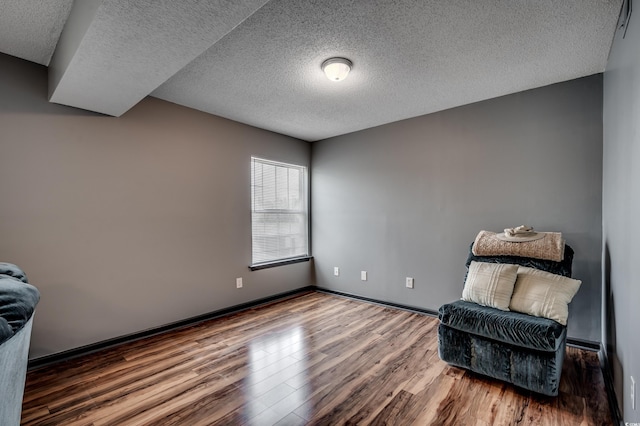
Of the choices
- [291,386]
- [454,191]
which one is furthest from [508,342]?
[454,191]

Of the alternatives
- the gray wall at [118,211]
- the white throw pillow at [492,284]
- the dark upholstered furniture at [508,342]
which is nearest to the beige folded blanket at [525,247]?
the dark upholstered furniture at [508,342]

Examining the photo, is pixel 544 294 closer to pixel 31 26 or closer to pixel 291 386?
pixel 291 386

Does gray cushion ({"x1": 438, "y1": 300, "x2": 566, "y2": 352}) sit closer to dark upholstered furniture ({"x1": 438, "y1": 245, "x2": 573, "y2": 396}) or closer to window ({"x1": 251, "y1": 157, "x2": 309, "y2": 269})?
dark upholstered furniture ({"x1": 438, "y1": 245, "x2": 573, "y2": 396})

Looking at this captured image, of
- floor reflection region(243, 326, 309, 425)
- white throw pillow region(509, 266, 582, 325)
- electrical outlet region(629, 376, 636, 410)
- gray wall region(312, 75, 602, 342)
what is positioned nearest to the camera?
electrical outlet region(629, 376, 636, 410)

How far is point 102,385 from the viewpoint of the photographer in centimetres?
214

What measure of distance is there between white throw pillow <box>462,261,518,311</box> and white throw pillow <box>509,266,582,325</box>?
0.06 metres

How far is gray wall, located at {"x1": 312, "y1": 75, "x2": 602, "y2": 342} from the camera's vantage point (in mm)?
2654

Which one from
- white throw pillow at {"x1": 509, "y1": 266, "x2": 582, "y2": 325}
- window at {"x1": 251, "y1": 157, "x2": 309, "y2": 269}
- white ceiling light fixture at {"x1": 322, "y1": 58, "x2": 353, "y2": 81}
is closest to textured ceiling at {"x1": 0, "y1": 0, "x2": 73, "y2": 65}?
white ceiling light fixture at {"x1": 322, "y1": 58, "x2": 353, "y2": 81}

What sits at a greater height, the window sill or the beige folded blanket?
the beige folded blanket

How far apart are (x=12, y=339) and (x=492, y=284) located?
2798 mm

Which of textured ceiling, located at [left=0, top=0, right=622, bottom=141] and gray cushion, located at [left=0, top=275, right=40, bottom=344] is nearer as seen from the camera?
gray cushion, located at [left=0, top=275, right=40, bottom=344]

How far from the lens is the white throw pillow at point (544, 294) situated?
6.91ft

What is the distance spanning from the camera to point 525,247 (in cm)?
252

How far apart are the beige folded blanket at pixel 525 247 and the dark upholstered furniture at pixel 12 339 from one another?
3.01 meters
